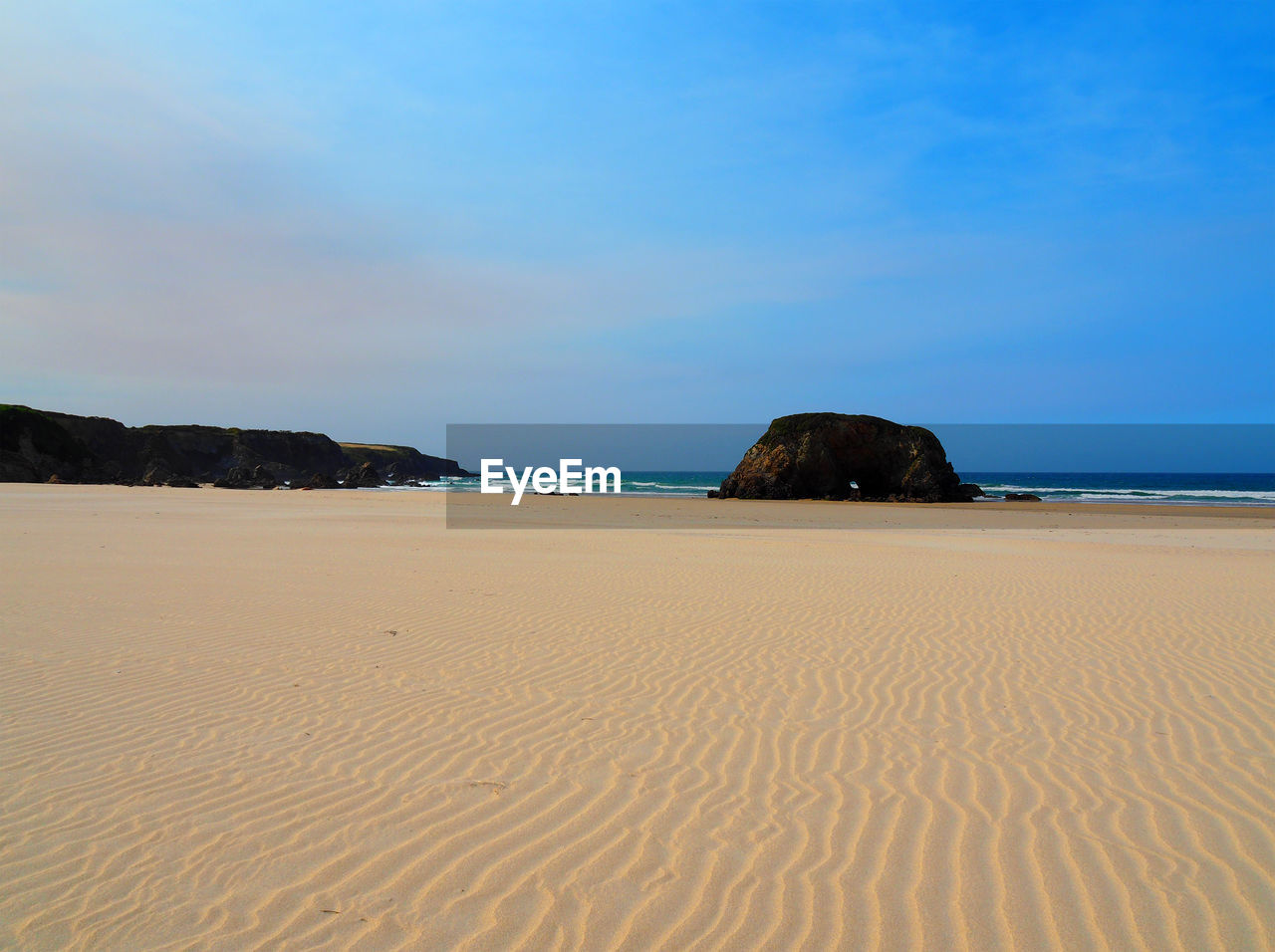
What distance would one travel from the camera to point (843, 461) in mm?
48844

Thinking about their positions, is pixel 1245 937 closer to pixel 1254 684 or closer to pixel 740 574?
pixel 1254 684

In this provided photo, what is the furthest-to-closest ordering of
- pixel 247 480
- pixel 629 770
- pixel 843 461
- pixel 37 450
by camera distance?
pixel 37 450 → pixel 247 480 → pixel 843 461 → pixel 629 770

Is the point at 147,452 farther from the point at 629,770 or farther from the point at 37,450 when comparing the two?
the point at 629,770

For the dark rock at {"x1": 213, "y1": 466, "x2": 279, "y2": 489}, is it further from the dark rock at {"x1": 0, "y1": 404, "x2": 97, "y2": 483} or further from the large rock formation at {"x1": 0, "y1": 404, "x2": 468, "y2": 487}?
the dark rock at {"x1": 0, "y1": 404, "x2": 97, "y2": 483}

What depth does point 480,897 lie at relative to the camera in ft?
10.8

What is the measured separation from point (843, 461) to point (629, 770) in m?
46.3

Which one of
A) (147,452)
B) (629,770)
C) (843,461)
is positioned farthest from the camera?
(147,452)

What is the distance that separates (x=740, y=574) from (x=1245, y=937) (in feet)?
36.6

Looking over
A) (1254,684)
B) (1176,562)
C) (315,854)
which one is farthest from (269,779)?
(1176,562)

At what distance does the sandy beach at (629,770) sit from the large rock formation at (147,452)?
5592 centimetres

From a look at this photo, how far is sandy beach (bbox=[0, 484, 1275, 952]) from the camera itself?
126 inches

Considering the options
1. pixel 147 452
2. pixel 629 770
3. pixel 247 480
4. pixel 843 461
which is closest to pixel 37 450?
pixel 147 452

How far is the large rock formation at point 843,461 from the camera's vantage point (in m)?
46.9

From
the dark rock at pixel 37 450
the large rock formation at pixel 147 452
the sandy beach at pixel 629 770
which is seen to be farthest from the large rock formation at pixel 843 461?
the dark rock at pixel 37 450
